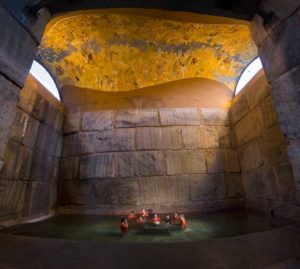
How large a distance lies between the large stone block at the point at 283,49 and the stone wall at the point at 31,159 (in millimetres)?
4328

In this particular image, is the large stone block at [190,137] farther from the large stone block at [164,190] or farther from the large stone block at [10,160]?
the large stone block at [10,160]

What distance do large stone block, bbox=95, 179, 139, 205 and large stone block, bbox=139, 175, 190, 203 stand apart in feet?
0.67

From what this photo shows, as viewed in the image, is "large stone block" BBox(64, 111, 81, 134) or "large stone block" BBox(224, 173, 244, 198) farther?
"large stone block" BBox(64, 111, 81, 134)

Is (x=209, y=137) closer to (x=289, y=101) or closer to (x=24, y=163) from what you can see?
(x=289, y=101)

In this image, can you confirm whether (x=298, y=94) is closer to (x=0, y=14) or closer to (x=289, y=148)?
(x=289, y=148)

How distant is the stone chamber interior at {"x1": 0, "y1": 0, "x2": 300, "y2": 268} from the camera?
3.36 meters

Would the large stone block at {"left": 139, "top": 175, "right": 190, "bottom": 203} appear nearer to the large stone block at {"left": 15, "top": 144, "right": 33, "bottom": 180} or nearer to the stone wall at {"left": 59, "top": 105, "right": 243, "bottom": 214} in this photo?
the stone wall at {"left": 59, "top": 105, "right": 243, "bottom": 214}

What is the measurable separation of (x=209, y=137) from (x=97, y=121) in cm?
328

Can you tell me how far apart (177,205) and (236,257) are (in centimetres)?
304

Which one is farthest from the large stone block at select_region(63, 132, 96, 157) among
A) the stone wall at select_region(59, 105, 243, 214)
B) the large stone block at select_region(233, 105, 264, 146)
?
the large stone block at select_region(233, 105, 264, 146)

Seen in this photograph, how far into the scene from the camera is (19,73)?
1832 mm

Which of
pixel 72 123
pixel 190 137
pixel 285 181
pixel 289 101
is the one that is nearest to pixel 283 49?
pixel 289 101

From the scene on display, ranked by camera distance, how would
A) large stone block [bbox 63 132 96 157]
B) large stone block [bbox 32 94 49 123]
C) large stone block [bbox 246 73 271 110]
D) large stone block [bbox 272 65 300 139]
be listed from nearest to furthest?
large stone block [bbox 272 65 300 139] < large stone block [bbox 246 73 271 110] < large stone block [bbox 32 94 49 123] < large stone block [bbox 63 132 96 157]

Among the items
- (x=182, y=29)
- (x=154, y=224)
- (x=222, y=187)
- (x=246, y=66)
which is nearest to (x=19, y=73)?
(x=154, y=224)
